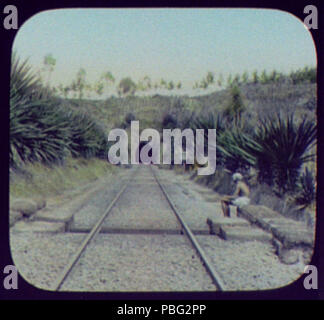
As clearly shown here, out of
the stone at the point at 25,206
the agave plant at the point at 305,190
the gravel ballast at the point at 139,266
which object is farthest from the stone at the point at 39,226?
the agave plant at the point at 305,190

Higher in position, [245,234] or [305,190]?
[305,190]

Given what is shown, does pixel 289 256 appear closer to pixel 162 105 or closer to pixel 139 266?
pixel 139 266

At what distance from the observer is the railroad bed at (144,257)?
3785 mm

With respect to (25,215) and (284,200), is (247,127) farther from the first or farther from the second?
(25,215)

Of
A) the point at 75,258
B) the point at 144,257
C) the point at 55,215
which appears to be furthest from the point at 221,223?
the point at 55,215

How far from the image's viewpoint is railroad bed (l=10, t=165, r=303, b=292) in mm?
3785

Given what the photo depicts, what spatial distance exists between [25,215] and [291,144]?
3.58 metres

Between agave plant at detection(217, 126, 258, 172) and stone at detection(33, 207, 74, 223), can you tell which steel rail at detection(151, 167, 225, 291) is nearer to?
agave plant at detection(217, 126, 258, 172)

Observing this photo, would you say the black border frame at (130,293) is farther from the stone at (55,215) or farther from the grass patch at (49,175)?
the stone at (55,215)

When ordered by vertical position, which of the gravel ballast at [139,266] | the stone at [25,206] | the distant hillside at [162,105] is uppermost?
the distant hillside at [162,105]

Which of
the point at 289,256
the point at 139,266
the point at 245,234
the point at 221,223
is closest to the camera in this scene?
the point at 289,256

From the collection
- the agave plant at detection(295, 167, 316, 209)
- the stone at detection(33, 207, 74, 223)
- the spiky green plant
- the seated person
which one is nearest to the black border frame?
the spiky green plant

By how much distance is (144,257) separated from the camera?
4809 mm
